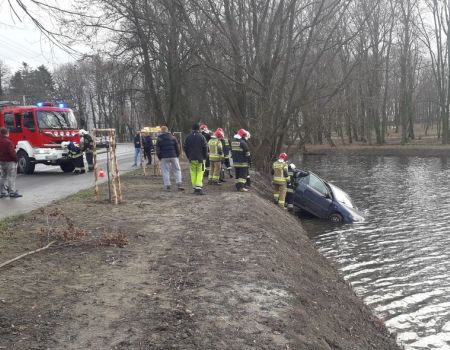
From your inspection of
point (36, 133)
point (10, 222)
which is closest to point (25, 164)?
point (36, 133)

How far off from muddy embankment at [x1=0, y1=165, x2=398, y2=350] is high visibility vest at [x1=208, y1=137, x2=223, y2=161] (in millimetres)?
4765

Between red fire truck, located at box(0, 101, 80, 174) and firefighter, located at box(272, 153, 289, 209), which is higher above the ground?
red fire truck, located at box(0, 101, 80, 174)

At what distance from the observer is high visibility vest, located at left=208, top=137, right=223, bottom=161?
46.3 feet

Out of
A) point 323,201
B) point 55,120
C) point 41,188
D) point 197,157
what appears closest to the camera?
point 197,157

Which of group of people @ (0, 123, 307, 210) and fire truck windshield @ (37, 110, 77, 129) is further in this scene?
fire truck windshield @ (37, 110, 77, 129)

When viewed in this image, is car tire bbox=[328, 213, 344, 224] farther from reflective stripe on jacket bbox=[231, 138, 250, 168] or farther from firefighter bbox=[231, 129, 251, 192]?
reflective stripe on jacket bbox=[231, 138, 250, 168]

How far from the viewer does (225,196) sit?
1263 cm

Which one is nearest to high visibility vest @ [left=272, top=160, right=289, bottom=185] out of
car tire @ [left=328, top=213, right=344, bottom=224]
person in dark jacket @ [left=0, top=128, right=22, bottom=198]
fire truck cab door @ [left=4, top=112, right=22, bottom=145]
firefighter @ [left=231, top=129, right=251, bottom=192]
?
firefighter @ [left=231, top=129, right=251, bottom=192]

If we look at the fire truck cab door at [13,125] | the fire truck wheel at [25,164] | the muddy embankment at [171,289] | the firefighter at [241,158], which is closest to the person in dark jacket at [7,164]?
the muddy embankment at [171,289]

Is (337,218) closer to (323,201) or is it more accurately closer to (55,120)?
(323,201)

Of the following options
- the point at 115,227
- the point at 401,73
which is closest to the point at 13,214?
the point at 115,227

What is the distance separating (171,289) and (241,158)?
838 cm

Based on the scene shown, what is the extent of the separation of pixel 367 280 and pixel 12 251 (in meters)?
6.48

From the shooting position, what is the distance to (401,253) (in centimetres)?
1104
